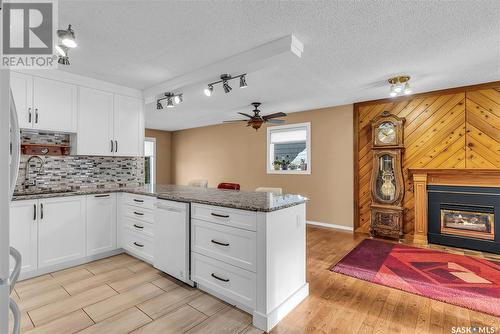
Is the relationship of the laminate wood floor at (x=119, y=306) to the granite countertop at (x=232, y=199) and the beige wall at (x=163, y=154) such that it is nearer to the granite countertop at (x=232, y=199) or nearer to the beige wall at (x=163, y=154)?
the granite countertop at (x=232, y=199)

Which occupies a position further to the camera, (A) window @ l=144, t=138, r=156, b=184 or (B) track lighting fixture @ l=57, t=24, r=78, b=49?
(A) window @ l=144, t=138, r=156, b=184

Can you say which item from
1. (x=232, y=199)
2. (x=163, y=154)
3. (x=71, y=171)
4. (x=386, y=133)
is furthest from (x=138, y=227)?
(x=163, y=154)

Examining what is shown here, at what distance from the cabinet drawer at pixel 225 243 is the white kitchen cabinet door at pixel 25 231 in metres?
1.89

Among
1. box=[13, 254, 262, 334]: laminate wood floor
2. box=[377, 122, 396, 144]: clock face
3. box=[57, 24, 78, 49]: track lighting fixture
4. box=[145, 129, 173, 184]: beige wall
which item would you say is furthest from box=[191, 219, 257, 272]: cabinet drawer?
box=[145, 129, 173, 184]: beige wall

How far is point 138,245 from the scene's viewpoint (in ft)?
10.5

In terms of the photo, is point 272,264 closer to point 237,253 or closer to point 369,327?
point 237,253

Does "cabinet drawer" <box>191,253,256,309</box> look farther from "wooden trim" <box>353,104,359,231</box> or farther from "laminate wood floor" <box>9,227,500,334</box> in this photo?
"wooden trim" <box>353,104,359,231</box>

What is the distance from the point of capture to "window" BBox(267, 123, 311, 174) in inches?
212

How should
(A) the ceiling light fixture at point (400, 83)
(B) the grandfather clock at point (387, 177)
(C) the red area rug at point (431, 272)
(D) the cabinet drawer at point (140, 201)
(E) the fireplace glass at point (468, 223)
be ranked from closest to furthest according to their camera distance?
1. (C) the red area rug at point (431, 272)
2. (D) the cabinet drawer at point (140, 201)
3. (A) the ceiling light fixture at point (400, 83)
4. (E) the fireplace glass at point (468, 223)
5. (B) the grandfather clock at point (387, 177)

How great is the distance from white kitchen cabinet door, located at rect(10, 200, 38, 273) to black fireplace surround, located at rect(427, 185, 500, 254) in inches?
215

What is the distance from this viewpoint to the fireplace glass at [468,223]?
3.56m

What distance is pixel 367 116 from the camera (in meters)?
4.68

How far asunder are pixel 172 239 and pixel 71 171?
6.97 feet

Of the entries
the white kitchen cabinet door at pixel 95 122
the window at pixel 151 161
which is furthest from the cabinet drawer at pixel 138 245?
the window at pixel 151 161
